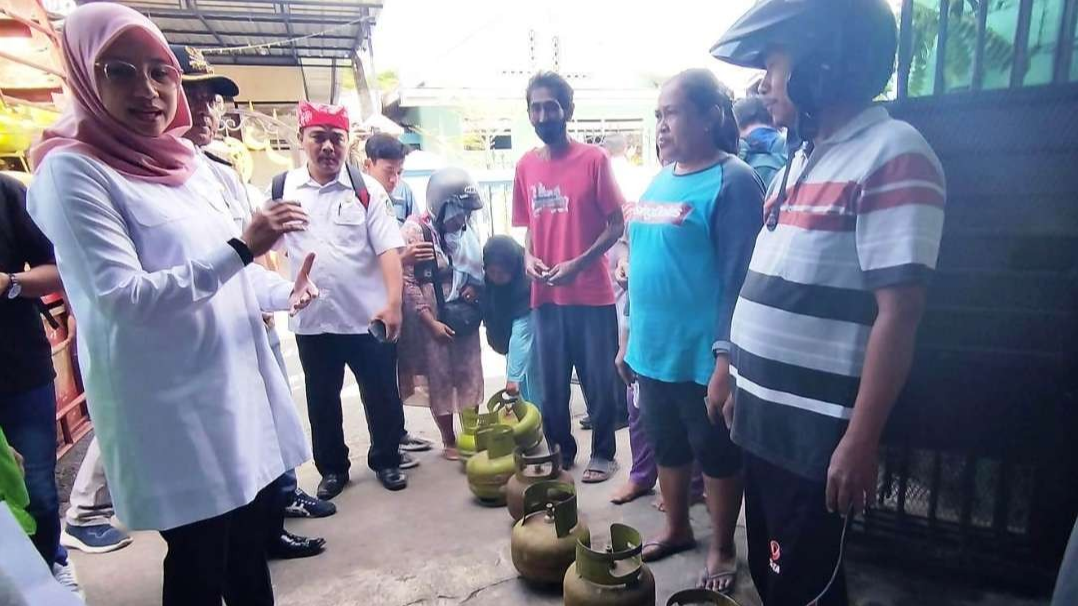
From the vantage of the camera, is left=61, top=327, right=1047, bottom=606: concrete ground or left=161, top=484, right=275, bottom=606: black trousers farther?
left=61, top=327, right=1047, bottom=606: concrete ground

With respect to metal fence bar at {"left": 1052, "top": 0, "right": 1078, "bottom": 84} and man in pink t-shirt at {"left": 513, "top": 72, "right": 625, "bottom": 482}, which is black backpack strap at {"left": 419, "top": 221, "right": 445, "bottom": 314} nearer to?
man in pink t-shirt at {"left": 513, "top": 72, "right": 625, "bottom": 482}

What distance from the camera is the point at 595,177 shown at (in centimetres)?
287

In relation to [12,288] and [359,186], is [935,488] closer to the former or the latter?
[359,186]

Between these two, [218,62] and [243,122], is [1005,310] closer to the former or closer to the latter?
[243,122]

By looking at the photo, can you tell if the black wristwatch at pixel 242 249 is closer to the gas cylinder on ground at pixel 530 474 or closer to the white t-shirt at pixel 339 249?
the white t-shirt at pixel 339 249

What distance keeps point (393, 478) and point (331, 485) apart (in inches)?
12.2

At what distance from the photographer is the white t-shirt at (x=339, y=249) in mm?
2812

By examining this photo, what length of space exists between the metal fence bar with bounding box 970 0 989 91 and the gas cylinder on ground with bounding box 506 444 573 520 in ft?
6.60

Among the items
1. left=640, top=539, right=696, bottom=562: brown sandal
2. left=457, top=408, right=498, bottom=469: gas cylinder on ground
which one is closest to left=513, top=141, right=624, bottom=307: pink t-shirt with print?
left=457, top=408, right=498, bottom=469: gas cylinder on ground

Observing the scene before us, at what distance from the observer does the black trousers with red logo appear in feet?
4.37

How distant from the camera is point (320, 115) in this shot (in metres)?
2.72

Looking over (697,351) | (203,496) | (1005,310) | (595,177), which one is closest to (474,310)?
(595,177)

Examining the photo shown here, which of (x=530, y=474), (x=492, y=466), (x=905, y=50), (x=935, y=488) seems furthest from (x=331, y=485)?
(x=905, y=50)

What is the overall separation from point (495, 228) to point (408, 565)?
519 centimetres
